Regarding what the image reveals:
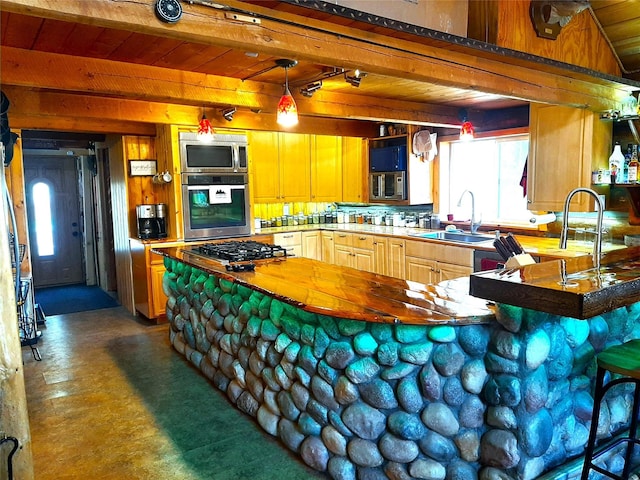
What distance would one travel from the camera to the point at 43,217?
288 inches

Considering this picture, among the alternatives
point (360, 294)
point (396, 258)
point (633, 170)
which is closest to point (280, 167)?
point (396, 258)

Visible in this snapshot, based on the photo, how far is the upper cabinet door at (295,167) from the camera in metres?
6.45

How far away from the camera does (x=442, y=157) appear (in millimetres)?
6043

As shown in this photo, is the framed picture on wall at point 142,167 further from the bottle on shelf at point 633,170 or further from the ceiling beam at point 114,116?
the bottle on shelf at point 633,170

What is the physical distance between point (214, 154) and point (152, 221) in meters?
1.04

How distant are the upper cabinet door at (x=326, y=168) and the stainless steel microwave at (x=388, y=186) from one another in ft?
1.86

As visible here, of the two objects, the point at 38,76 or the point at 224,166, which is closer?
the point at 38,76

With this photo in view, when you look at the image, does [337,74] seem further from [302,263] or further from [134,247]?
[134,247]

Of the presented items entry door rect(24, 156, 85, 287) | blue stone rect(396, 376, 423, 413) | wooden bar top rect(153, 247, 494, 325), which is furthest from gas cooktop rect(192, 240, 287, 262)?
entry door rect(24, 156, 85, 287)

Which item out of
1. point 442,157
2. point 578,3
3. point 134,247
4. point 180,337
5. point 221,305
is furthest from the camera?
point 442,157

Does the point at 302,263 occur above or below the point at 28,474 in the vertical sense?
above

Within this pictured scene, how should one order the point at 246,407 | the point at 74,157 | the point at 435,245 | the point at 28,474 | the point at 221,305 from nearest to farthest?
the point at 28,474 < the point at 246,407 < the point at 221,305 < the point at 435,245 < the point at 74,157

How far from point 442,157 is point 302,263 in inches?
126

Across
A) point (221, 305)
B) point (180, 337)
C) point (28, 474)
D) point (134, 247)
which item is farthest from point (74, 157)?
point (28, 474)
